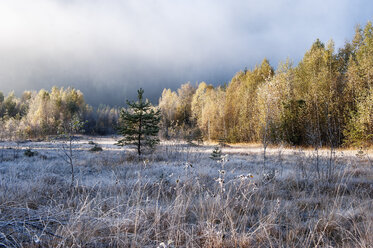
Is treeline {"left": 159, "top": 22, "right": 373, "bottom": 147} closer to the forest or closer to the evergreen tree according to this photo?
the forest

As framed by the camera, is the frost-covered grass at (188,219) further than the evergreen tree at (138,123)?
No

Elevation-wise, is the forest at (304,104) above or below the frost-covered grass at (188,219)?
above

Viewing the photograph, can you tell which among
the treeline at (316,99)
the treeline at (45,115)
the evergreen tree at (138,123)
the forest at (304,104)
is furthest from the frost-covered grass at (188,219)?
the treeline at (45,115)

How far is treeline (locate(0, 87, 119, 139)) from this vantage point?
2961cm

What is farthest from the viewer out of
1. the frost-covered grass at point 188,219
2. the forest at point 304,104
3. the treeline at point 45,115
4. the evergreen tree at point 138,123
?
the treeline at point 45,115

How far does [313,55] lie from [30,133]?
134 ft

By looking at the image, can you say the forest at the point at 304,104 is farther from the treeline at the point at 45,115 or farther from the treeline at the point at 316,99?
the treeline at the point at 45,115

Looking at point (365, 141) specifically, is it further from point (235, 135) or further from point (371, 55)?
point (235, 135)

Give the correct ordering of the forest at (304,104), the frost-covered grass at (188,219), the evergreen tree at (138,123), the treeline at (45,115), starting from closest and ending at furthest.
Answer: the frost-covered grass at (188,219) → the evergreen tree at (138,123) → the forest at (304,104) → the treeline at (45,115)

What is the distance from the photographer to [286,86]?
16422 mm

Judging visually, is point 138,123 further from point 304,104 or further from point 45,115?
point 45,115

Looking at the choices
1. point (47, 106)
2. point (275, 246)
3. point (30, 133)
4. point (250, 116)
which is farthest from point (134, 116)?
point (47, 106)

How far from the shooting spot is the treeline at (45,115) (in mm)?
29611

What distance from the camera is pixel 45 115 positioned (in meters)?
37.2
